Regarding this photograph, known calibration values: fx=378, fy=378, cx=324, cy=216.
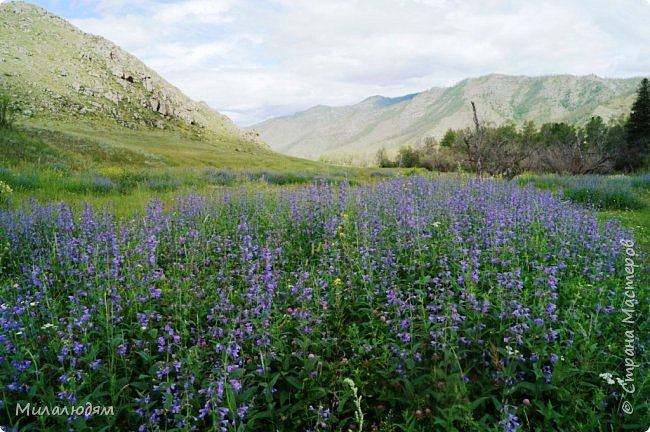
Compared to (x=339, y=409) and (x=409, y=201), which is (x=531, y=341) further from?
(x=409, y=201)

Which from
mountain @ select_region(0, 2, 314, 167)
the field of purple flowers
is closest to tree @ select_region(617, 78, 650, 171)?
mountain @ select_region(0, 2, 314, 167)

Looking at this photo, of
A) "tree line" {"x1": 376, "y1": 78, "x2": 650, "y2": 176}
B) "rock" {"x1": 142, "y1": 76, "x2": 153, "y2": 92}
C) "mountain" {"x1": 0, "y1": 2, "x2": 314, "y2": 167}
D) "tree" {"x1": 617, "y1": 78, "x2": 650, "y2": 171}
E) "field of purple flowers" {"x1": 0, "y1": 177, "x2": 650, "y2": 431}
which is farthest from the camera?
"rock" {"x1": 142, "y1": 76, "x2": 153, "y2": 92}

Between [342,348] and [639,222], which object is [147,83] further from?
[342,348]

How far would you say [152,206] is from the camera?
8.24m

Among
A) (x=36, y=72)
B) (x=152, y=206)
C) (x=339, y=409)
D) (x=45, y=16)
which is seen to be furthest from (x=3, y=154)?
(x=45, y=16)

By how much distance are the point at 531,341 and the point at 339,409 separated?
1.92 metres

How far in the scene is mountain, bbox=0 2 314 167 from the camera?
57.4 m

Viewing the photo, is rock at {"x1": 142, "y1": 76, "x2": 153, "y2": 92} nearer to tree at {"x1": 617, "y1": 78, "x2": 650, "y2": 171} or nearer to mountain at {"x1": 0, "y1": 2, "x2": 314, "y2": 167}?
mountain at {"x1": 0, "y1": 2, "x2": 314, "y2": 167}

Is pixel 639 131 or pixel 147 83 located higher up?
pixel 147 83

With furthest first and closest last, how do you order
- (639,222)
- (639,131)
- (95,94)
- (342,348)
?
(95,94) → (639,131) → (639,222) → (342,348)

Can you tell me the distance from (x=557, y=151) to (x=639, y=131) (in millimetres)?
29204

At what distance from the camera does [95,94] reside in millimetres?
79438

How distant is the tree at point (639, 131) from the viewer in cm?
4709

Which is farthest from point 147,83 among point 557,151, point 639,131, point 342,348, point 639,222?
point 342,348
